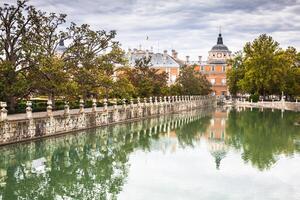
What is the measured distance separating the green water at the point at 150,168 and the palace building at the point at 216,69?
3868 inches

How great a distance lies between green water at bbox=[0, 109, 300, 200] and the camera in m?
13.0

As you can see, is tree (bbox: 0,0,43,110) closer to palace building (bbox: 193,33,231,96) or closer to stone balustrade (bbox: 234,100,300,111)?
stone balustrade (bbox: 234,100,300,111)

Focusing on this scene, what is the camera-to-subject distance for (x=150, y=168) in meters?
16.8

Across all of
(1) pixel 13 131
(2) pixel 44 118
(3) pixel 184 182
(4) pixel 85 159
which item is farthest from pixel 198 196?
(2) pixel 44 118

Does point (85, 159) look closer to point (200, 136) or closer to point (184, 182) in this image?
point (184, 182)

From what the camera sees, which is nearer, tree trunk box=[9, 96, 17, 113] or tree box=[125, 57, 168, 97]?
tree trunk box=[9, 96, 17, 113]

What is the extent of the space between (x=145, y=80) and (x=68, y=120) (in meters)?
23.1

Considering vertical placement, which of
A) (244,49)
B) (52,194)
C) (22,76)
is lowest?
(52,194)

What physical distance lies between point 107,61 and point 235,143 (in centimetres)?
1364

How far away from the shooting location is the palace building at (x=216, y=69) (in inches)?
4926

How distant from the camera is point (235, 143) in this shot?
82.2 feet

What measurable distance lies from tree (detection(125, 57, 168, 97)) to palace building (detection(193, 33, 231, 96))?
2776 inches

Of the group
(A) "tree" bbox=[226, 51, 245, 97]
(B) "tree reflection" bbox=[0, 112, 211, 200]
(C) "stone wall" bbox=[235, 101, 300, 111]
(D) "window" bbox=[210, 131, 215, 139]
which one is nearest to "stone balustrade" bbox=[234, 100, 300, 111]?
(C) "stone wall" bbox=[235, 101, 300, 111]

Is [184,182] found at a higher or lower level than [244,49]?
lower
